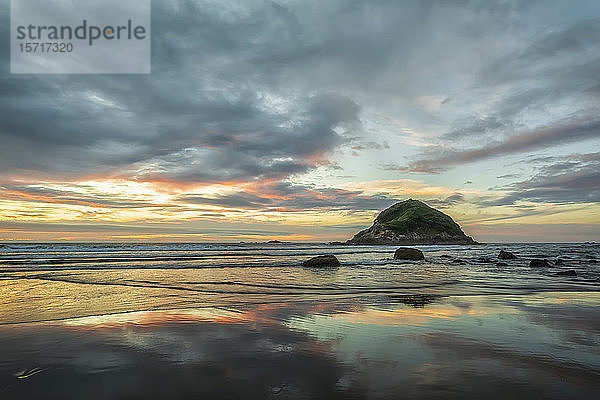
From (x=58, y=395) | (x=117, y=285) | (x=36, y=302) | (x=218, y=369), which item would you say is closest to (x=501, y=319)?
(x=218, y=369)

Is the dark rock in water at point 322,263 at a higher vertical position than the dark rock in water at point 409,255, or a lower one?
higher

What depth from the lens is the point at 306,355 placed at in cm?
560

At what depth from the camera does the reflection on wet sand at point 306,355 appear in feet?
13.9

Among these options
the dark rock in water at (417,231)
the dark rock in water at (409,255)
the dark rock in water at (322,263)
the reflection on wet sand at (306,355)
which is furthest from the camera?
the dark rock in water at (417,231)

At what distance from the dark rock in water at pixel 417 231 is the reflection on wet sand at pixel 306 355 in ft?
436

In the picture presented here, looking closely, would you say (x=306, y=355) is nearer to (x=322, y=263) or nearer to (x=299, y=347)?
(x=299, y=347)

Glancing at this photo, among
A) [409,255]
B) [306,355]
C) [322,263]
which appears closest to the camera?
[306,355]

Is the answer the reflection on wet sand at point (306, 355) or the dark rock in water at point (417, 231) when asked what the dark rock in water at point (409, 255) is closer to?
the reflection on wet sand at point (306, 355)

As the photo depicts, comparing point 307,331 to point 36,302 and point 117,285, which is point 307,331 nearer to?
point 36,302

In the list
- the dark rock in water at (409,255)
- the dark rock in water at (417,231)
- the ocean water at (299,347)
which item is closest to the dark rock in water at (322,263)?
the dark rock in water at (409,255)

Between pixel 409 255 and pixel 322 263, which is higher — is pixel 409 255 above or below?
below

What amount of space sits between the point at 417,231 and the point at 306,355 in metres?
154

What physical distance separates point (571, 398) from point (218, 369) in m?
4.59

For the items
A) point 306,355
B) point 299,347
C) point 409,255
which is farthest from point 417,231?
point 306,355
